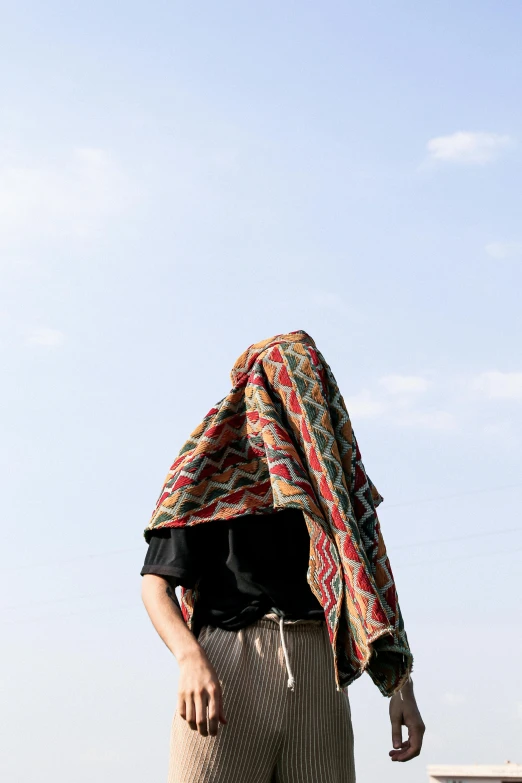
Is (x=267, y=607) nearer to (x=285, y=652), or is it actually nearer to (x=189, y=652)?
(x=285, y=652)

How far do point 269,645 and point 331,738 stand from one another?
0.33m

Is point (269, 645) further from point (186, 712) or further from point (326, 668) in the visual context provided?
point (186, 712)

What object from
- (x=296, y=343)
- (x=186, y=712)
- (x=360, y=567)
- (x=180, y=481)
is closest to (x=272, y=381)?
(x=296, y=343)

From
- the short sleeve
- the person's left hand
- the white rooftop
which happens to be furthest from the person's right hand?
the white rooftop

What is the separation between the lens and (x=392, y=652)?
2.76 metres

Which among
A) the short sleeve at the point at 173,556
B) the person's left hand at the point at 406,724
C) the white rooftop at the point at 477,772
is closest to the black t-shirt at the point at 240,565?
the short sleeve at the point at 173,556

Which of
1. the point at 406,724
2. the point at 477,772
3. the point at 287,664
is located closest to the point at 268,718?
the point at 287,664

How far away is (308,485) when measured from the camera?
2.86 m

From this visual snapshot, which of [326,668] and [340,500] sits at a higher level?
[340,500]

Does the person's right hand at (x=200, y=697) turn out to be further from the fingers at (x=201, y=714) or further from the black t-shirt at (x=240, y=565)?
the black t-shirt at (x=240, y=565)

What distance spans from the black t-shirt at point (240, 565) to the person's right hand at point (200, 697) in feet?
0.87

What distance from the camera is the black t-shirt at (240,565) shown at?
2752mm

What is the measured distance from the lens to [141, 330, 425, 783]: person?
263cm

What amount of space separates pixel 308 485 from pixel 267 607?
1.23 ft
